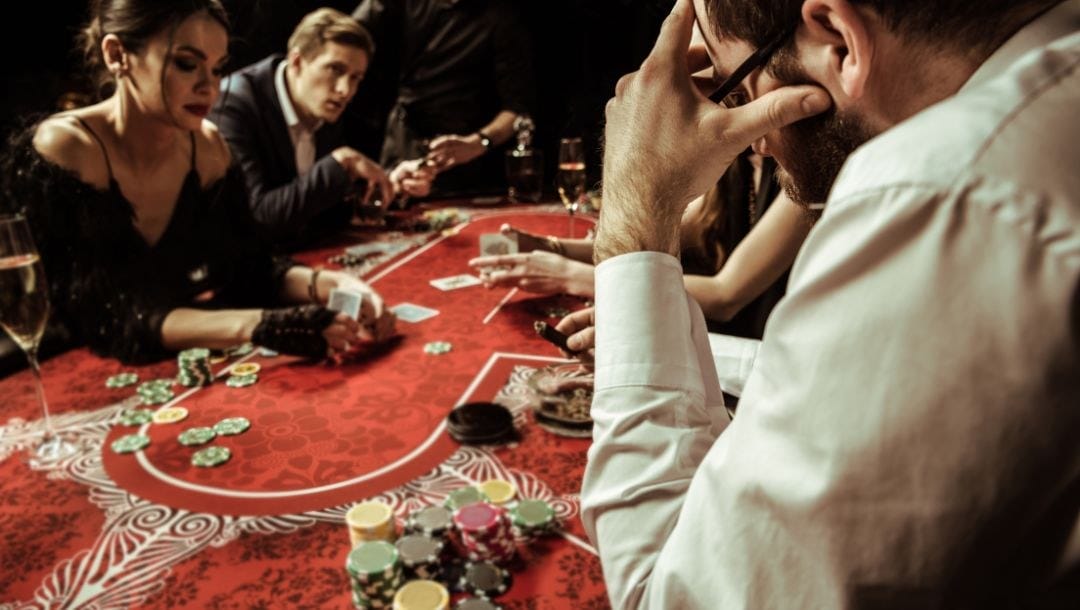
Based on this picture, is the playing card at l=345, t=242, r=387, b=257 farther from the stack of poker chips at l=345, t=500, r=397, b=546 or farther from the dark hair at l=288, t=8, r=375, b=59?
the stack of poker chips at l=345, t=500, r=397, b=546

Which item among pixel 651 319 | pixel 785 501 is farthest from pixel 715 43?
pixel 785 501

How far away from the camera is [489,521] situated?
998mm

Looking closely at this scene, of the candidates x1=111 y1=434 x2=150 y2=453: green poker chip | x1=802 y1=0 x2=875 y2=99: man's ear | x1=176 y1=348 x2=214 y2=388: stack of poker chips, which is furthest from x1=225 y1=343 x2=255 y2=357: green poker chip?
x1=802 y1=0 x2=875 y2=99: man's ear

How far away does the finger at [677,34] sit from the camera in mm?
889

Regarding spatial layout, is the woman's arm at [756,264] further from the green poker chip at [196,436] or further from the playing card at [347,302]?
the green poker chip at [196,436]

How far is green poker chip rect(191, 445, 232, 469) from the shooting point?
1.27m

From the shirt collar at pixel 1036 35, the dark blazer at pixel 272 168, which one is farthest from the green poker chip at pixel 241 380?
the shirt collar at pixel 1036 35

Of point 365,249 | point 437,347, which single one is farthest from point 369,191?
point 437,347

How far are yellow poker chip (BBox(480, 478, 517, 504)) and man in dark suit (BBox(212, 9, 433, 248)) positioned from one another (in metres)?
2.05

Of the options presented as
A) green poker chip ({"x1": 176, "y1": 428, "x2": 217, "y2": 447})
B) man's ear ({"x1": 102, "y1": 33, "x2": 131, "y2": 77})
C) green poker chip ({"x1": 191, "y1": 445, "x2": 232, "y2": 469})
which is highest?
man's ear ({"x1": 102, "y1": 33, "x2": 131, "y2": 77})

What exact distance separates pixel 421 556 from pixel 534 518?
0.18m

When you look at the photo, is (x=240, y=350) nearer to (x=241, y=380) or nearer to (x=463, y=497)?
(x=241, y=380)

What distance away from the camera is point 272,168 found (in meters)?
3.24

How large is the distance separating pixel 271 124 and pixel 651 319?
2.90 m
